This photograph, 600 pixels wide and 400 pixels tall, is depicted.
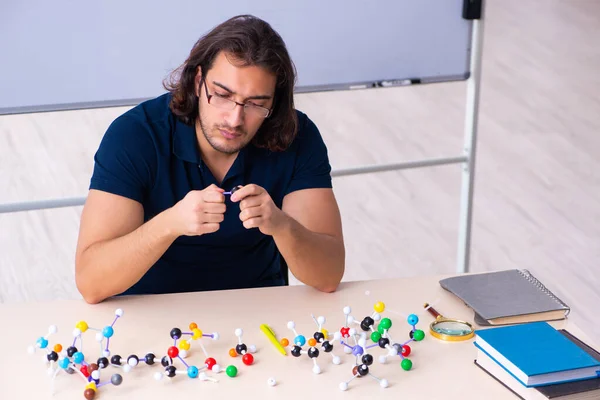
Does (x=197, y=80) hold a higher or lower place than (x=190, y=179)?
higher

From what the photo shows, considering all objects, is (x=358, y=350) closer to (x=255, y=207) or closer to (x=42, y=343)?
(x=255, y=207)

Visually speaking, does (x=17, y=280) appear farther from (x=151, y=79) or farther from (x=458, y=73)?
(x=458, y=73)

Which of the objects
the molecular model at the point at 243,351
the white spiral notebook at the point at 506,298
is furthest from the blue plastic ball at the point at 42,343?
the white spiral notebook at the point at 506,298

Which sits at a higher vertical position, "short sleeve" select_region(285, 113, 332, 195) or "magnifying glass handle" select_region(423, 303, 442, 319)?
"short sleeve" select_region(285, 113, 332, 195)

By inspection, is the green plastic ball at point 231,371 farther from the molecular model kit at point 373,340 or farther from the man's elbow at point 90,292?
the man's elbow at point 90,292

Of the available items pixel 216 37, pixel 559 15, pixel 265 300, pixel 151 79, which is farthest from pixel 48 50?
pixel 559 15

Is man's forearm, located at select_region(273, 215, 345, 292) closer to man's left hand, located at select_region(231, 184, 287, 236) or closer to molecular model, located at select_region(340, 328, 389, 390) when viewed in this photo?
man's left hand, located at select_region(231, 184, 287, 236)

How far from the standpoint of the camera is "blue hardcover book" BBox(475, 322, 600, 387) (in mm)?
1497

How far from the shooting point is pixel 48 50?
103 inches

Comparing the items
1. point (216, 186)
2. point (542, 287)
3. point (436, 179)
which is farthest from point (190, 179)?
point (436, 179)

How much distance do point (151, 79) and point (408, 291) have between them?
4.15ft

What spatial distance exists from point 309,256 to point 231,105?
409 mm

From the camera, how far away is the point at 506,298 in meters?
1.86

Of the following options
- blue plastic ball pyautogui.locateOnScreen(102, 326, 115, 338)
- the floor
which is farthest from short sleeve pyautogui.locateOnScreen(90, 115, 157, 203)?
the floor
